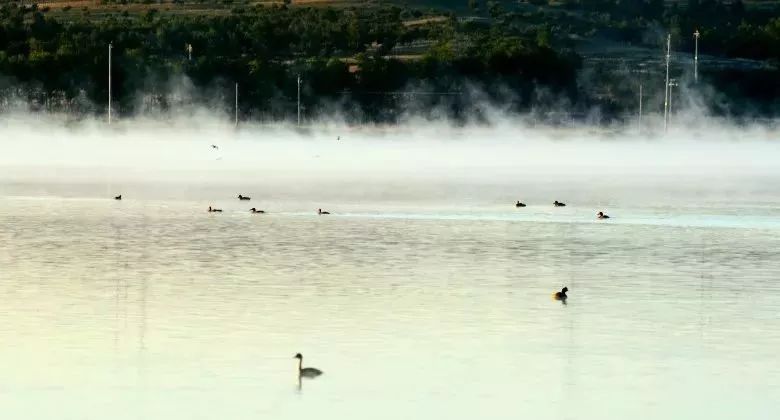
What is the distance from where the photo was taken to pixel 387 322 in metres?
17.2

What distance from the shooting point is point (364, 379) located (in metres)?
14.1

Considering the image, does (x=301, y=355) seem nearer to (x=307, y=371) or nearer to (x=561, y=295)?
(x=307, y=371)

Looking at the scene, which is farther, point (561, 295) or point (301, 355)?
point (561, 295)

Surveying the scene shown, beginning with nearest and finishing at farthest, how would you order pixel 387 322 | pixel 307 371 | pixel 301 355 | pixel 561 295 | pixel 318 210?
pixel 307 371, pixel 301 355, pixel 387 322, pixel 561 295, pixel 318 210

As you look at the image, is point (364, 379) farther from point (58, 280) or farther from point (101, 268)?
point (101, 268)

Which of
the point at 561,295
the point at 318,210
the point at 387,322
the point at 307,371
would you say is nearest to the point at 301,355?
the point at 307,371

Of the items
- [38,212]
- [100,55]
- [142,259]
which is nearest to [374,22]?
[100,55]

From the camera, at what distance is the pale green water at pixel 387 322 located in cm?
1345

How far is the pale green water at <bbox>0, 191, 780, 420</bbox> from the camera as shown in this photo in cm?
1345

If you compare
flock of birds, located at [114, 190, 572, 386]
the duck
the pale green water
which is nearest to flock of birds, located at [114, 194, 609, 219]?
flock of birds, located at [114, 190, 572, 386]

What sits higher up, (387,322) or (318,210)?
(318,210)

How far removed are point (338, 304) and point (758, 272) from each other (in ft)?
19.7

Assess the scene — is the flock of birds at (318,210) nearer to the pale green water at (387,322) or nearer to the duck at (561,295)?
the pale green water at (387,322)

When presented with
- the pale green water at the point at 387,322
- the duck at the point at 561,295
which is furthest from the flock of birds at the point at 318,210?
the duck at the point at 561,295
